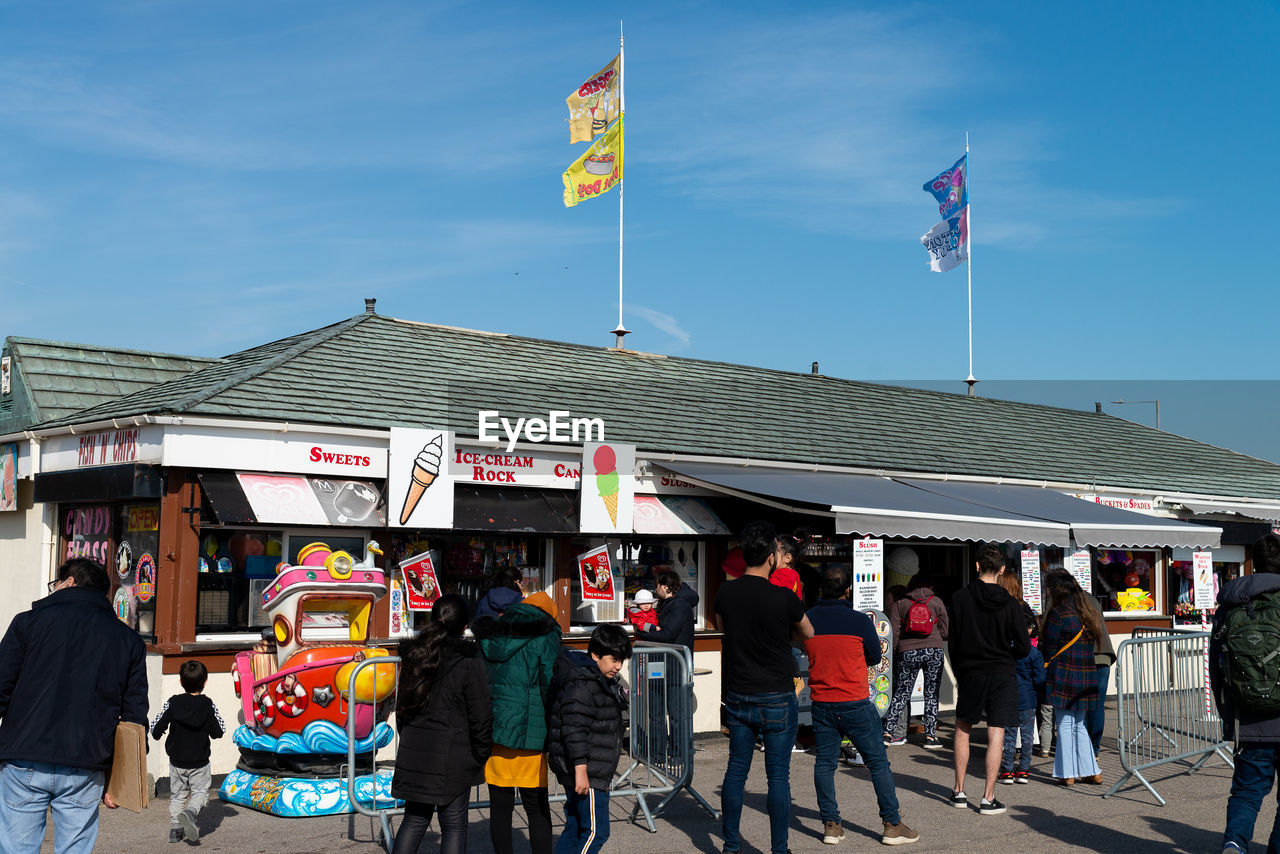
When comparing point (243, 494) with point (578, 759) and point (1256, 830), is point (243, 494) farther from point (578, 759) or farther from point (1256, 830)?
point (1256, 830)

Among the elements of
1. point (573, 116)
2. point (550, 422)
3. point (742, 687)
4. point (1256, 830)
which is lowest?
point (1256, 830)

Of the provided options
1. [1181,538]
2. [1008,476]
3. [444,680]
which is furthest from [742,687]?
[1008,476]

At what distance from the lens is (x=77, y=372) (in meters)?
13.7

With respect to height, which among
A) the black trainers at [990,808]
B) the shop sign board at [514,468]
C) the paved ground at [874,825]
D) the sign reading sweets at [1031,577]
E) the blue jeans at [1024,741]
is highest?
the shop sign board at [514,468]

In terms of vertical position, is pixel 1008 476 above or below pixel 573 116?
below

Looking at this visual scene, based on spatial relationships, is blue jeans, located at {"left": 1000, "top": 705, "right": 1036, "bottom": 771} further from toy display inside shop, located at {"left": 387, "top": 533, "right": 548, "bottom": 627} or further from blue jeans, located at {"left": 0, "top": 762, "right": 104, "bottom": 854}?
blue jeans, located at {"left": 0, "top": 762, "right": 104, "bottom": 854}

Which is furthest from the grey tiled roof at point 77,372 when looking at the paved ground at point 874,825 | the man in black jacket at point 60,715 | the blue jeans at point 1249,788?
the blue jeans at point 1249,788

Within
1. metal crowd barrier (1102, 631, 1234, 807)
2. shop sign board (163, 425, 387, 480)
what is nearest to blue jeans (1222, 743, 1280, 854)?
metal crowd barrier (1102, 631, 1234, 807)

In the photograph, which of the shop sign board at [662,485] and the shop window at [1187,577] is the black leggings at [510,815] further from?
the shop window at [1187,577]

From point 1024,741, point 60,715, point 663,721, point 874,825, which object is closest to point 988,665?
point 874,825

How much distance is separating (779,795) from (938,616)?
5.78 meters

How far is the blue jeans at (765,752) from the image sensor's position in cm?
708

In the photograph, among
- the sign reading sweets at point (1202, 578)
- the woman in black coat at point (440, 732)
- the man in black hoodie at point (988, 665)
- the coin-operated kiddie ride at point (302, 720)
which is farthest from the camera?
the sign reading sweets at point (1202, 578)

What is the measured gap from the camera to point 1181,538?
14.1 metres
